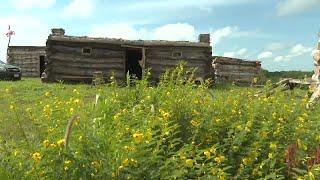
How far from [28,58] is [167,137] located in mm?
36174

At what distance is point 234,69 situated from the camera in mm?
32469

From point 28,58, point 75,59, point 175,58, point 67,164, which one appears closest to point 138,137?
point 67,164

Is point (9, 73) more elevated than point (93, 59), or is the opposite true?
point (93, 59)

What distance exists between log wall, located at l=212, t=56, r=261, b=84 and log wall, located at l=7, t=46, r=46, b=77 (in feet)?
43.5

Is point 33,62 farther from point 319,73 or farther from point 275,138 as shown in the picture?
point 275,138

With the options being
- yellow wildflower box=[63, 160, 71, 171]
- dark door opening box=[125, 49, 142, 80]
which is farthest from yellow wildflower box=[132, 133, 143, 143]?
dark door opening box=[125, 49, 142, 80]

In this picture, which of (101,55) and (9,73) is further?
(9,73)

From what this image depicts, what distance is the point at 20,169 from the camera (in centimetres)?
388

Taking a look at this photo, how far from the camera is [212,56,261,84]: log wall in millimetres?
32156

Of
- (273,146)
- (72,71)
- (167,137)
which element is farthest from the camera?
(72,71)

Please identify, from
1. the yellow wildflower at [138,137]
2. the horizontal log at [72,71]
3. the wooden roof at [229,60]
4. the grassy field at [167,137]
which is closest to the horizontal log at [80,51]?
the horizontal log at [72,71]

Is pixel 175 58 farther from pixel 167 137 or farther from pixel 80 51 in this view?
pixel 167 137

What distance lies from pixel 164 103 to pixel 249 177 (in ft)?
4.59

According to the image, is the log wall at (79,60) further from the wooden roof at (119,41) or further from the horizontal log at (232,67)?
the horizontal log at (232,67)
